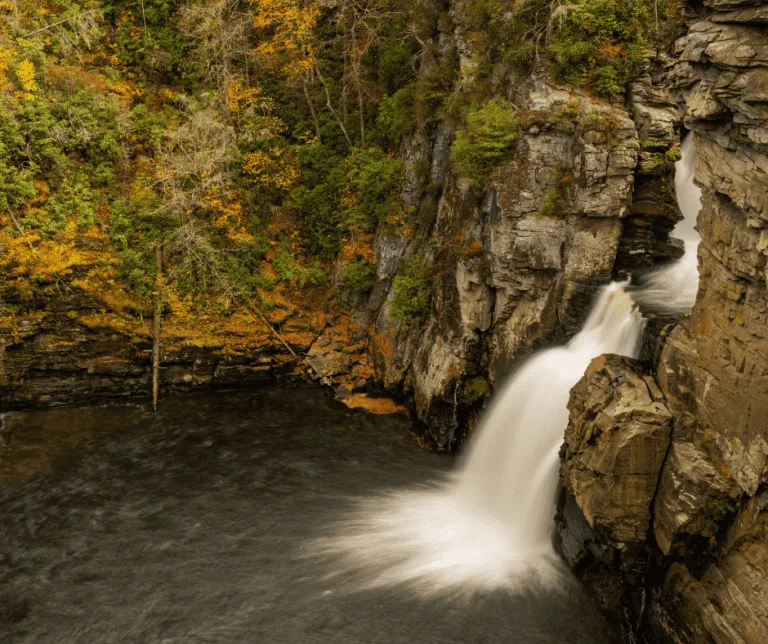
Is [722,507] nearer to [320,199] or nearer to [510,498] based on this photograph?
[510,498]

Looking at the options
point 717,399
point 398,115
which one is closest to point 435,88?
point 398,115

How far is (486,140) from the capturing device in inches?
603

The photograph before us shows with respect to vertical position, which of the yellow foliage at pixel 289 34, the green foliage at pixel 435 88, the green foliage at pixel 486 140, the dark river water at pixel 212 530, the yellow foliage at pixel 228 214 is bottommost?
the dark river water at pixel 212 530

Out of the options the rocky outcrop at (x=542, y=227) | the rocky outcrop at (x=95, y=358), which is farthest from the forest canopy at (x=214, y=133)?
the rocky outcrop at (x=542, y=227)

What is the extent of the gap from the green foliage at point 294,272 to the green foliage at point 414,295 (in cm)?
367

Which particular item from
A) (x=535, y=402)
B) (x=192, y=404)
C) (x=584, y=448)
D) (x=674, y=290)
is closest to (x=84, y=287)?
(x=192, y=404)

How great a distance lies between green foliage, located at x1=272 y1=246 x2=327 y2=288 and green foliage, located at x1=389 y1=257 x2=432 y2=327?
367 cm

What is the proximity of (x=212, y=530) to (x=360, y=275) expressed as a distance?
9.82 metres

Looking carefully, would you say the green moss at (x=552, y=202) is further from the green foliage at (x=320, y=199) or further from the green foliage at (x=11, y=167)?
the green foliage at (x=11, y=167)

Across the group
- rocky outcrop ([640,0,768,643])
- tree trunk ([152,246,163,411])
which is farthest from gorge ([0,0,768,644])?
tree trunk ([152,246,163,411])

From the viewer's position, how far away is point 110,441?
17.7 meters

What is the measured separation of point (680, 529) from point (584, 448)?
83.2 inches

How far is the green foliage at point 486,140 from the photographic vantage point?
15203 mm

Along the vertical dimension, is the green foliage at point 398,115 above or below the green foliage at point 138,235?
above
